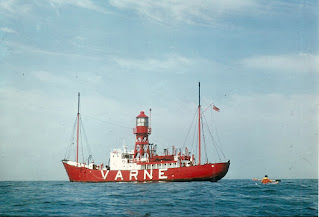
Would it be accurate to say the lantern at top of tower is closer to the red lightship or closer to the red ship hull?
the red lightship

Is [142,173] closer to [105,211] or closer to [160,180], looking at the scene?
[160,180]

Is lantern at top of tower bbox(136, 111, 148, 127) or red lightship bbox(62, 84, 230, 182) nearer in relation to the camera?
red lightship bbox(62, 84, 230, 182)

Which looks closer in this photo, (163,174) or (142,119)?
(163,174)

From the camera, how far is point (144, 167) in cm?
4884

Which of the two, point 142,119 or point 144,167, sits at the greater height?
point 142,119

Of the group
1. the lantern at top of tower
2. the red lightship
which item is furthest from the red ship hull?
the lantern at top of tower

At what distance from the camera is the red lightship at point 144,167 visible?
4391 centimetres

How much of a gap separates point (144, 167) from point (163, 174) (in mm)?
4505

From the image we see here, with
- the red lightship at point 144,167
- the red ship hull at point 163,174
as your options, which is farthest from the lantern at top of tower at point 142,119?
the red ship hull at point 163,174

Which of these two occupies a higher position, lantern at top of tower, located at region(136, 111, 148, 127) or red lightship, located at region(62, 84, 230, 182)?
lantern at top of tower, located at region(136, 111, 148, 127)

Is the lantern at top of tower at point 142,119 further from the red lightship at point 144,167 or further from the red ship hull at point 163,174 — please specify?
the red ship hull at point 163,174

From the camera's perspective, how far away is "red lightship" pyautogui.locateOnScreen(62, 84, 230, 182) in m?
43.9

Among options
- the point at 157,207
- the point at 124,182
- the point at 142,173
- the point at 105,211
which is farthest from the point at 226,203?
the point at 124,182

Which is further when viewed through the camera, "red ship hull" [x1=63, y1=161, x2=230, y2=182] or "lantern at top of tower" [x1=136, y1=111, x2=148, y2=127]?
"lantern at top of tower" [x1=136, y1=111, x2=148, y2=127]
